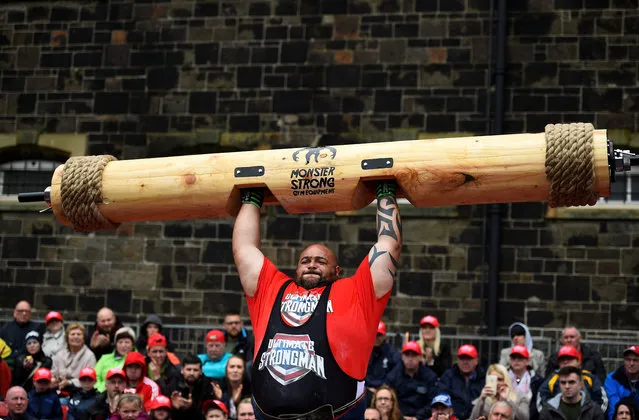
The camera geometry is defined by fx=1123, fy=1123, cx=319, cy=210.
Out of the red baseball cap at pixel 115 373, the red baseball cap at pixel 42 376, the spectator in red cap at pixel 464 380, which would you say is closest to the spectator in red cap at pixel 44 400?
the red baseball cap at pixel 42 376

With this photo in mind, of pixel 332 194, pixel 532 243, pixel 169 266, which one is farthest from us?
pixel 169 266

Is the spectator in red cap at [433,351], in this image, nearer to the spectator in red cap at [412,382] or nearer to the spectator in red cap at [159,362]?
the spectator in red cap at [412,382]

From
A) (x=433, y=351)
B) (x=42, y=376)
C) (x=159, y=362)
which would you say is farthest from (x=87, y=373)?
(x=433, y=351)

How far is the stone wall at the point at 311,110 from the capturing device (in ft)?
45.9

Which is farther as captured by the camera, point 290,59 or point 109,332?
point 290,59

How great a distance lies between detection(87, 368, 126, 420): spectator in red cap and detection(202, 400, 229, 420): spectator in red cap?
0.84 meters

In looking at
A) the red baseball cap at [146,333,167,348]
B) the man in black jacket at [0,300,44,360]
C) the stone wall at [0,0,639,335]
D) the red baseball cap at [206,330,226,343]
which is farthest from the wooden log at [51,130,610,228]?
the stone wall at [0,0,639,335]

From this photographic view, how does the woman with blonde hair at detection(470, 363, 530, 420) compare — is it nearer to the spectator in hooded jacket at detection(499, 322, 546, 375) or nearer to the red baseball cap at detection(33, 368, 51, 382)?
the spectator in hooded jacket at detection(499, 322, 546, 375)

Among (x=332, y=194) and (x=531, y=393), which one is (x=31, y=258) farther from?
(x=332, y=194)

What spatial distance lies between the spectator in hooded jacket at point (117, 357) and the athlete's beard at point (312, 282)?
544 centimetres

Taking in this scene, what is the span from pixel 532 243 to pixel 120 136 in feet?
18.7

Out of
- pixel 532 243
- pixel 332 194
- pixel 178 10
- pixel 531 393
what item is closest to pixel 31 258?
pixel 178 10

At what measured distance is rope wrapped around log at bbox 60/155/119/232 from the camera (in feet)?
19.1

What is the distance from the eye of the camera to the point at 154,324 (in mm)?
11789
